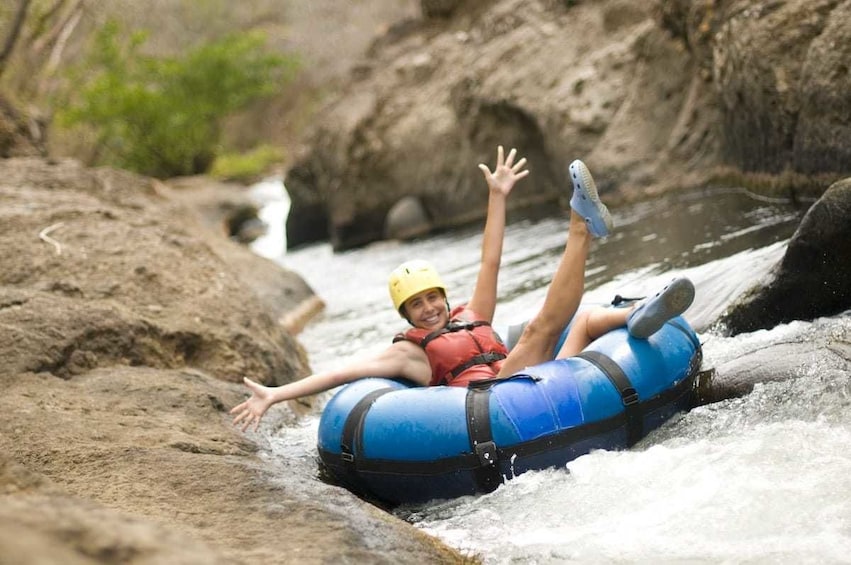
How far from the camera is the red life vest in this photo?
478 centimetres

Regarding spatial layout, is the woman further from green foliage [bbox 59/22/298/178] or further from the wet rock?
green foliage [bbox 59/22/298/178]

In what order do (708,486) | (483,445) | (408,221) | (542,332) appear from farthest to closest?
(408,221) → (542,332) → (483,445) → (708,486)

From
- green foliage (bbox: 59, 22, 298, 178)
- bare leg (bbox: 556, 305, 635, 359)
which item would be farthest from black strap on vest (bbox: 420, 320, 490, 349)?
green foliage (bbox: 59, 22, 298, 178)

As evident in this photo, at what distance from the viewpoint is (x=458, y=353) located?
479 cm

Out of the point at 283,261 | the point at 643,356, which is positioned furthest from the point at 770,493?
the point at 283,261

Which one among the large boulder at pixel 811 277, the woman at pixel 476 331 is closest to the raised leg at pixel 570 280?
the woman at pixel 476 331

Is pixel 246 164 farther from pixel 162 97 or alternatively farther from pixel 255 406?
pixel 255 406

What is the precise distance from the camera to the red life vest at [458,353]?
4.78 m

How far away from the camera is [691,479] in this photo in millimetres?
3551

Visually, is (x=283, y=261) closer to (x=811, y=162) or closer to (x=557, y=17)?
(x=557, y=17)

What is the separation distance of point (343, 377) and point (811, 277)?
7.80 feet

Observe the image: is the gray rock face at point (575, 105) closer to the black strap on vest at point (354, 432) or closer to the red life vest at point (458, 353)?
the red life vest at point (458, 353)

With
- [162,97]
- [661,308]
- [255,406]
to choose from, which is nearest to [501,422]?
[661,308]

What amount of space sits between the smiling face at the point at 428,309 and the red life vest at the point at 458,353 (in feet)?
0.19
